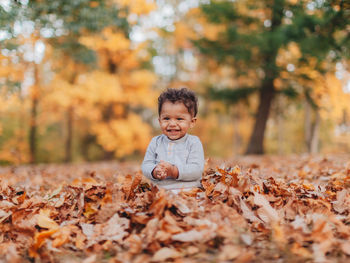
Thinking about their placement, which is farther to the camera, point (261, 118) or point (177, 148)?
point (261, 118)

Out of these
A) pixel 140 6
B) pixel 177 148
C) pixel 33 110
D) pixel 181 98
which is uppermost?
pixel 140 6

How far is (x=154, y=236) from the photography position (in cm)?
174

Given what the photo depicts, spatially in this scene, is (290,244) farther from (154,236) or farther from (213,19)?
(213,19)

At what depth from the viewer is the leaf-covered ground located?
5.32 feet

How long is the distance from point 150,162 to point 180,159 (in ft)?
0.86

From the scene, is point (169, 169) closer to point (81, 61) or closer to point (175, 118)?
point (175, 118)

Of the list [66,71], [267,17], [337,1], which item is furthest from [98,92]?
[337,1]

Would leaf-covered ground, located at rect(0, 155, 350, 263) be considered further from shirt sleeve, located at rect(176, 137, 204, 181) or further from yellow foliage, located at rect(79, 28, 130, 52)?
yellow foliage, located at rect(79, 28, 130, 52)

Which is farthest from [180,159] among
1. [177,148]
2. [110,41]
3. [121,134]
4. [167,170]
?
[121,134]

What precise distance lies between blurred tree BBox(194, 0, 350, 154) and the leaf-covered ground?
5.75 m

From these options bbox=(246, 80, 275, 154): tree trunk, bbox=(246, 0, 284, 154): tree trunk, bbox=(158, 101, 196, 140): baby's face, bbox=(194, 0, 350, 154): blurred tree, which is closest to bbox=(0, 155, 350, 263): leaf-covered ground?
bbox=(158, 101, 196, 140): baby's face

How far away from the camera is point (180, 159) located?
253 centimetres

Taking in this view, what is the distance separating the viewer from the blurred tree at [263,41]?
7.51 m

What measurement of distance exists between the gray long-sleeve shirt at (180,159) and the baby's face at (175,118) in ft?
0.34
